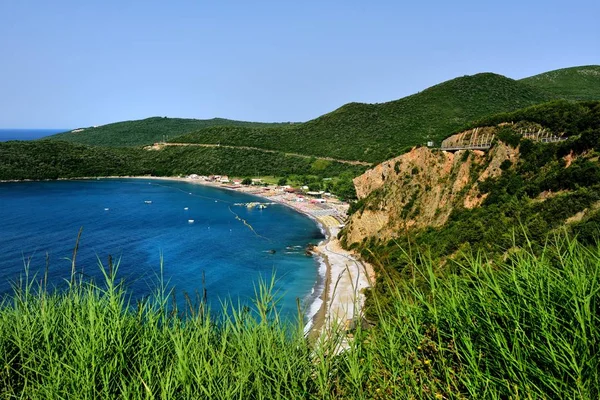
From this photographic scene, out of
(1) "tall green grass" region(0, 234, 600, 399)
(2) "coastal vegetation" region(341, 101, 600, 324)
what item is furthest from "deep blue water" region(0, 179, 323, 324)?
(1) "tall green grass" region(0, 234, 600, 399)

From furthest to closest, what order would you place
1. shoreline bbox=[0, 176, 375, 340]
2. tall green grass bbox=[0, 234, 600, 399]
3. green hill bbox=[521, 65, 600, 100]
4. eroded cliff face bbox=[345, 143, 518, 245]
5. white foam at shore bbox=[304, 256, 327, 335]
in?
green hill bbox=[521, 65, 600, 100] → eroded cliff face bbox=[345, 143, 518, 245] → white foam at shore bbox=[304, 256, 327, 335] → shoreline bbox=[0, 176, 375, 340] → tall green grass bbox=[0, 234, 600, 399]

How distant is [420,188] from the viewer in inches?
1506

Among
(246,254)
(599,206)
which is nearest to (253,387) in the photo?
(599,206)

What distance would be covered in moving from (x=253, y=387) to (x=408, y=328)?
85.0 inches

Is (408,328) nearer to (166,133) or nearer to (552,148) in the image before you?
(552,148)

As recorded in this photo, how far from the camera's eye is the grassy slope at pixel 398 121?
3578 inches

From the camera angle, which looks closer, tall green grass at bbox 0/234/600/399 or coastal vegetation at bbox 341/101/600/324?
tall green grass at bbox 0/234/600/399

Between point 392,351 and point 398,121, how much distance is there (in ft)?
334

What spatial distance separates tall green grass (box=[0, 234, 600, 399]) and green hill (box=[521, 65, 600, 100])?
352 ft

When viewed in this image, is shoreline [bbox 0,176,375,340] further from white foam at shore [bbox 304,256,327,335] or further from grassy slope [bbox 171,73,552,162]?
grassy slope [bbox 171,73,552,162]

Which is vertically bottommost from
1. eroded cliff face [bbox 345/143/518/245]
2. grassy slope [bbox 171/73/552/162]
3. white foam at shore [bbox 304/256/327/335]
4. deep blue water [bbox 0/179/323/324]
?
white foam at shore [bbox 304/256/327/335]

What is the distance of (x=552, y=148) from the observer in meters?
27.2

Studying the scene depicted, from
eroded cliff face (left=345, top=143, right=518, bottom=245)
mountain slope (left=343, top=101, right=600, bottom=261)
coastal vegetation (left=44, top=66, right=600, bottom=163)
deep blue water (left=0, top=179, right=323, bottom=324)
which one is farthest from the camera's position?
coastal vegetation (left=44, top=66, right=600, bottom=163)

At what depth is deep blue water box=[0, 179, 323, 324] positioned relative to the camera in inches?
1540
